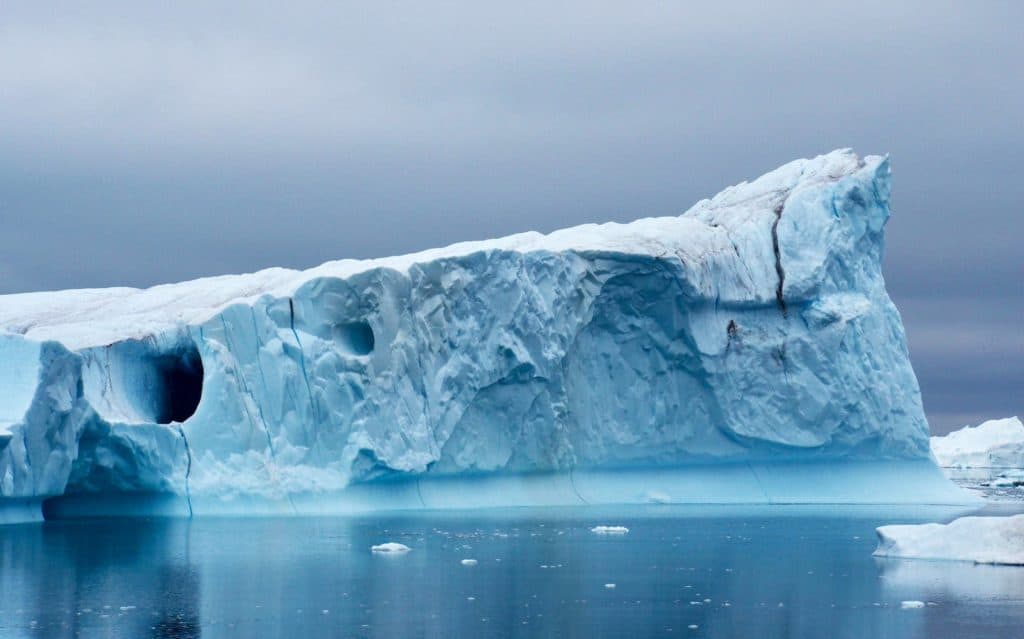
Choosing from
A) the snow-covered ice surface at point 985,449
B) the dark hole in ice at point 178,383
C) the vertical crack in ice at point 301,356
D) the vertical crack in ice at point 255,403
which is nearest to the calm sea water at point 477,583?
the vertical crack in ice at point 255,403

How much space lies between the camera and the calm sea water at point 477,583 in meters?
12.2

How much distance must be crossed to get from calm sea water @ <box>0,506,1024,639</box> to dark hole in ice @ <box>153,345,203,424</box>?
7.57ft

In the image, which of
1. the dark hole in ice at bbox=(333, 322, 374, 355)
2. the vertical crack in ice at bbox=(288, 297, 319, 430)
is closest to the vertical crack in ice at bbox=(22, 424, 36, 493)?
the vertical crack in ice at bbox=(288, 297, 319, 430)

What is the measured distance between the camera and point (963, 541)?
1700 cm

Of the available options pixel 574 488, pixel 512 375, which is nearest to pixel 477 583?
pixel 512 375

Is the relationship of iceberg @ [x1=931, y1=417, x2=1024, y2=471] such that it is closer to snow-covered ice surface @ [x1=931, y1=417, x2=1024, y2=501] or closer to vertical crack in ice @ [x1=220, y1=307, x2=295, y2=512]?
snow-covered ice surface @ [x1=931, y1=417, x2=1024, y2=501]

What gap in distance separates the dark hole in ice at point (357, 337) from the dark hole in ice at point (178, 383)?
6.98 ft

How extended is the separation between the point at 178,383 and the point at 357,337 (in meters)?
3.40

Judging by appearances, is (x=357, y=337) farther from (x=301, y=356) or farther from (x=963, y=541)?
(x=963, y=541)

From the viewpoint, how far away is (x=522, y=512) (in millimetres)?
24688

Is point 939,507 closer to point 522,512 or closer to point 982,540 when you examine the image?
point 522,512

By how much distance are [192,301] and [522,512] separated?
247 inches

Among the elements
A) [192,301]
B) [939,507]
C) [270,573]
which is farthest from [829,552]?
[192,301]

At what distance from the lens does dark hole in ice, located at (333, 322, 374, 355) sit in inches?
899
